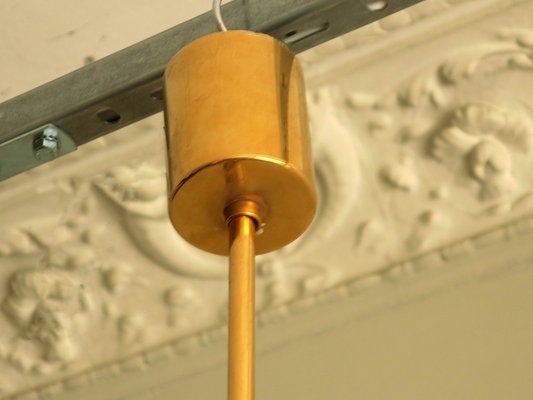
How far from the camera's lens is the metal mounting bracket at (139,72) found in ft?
1.95

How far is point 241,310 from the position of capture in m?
0.47

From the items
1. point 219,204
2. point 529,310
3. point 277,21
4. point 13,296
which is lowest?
point 219,204

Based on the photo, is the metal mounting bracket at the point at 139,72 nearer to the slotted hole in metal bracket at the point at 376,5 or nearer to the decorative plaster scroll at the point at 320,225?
the slotted hole in metal bracket at the point at 376,5

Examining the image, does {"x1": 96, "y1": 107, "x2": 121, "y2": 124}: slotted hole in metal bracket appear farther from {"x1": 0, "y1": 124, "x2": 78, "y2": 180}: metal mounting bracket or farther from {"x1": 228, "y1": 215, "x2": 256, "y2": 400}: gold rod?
{"x1": 228, "y1": 215, "x2": 256, "y2": 400}: gold rod

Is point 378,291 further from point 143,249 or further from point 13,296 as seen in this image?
point 13,296

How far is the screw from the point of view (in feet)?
2.05

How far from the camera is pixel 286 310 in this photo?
4.83 ft

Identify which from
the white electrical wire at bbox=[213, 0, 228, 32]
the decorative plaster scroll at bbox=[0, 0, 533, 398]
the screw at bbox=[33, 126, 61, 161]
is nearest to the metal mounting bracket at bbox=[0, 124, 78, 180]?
the screw at bbox=[33, 126, 61, 161]

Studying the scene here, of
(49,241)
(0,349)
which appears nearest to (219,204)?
(49,241)

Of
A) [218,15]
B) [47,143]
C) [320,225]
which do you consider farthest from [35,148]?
[320,225]

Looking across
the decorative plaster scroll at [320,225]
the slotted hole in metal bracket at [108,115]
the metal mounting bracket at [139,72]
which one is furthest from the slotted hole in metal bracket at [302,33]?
the decorative plaster scroll at [320,225]

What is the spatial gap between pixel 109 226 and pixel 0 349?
289mm

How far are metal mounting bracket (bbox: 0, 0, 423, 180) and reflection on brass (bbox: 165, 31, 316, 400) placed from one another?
0.09 feet

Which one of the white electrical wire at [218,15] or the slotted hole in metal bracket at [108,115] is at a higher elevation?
the white electrical wire at [218,15]
